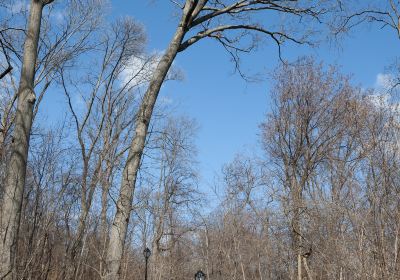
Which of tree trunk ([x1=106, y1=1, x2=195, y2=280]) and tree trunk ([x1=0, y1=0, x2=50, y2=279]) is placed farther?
tree trunk ([x1=106, y1=1, x2=195, y2=280])

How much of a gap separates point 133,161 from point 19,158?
4.51 ft

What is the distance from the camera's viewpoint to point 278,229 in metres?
15.8

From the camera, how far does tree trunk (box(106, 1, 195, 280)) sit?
A: 5.16 m

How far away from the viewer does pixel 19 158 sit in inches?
192

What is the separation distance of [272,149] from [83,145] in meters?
8.54

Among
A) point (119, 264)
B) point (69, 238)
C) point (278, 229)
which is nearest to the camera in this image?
point (119, 264)

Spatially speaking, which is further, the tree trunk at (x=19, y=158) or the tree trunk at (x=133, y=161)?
the tree trunk at (x=133, y=161)

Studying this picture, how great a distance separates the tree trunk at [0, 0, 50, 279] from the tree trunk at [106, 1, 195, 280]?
1109mm

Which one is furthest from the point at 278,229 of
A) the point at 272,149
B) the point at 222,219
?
the point at 222,219

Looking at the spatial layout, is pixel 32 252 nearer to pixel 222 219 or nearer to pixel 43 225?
pixel 43 225

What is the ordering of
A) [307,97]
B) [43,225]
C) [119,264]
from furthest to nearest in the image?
1. [307,97]
2. [43,225]
3. [119,264]

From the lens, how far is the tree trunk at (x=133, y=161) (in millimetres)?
5160

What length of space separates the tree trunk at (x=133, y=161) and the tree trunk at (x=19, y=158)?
3.64 feet

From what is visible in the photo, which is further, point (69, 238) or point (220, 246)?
point (220, 246)
